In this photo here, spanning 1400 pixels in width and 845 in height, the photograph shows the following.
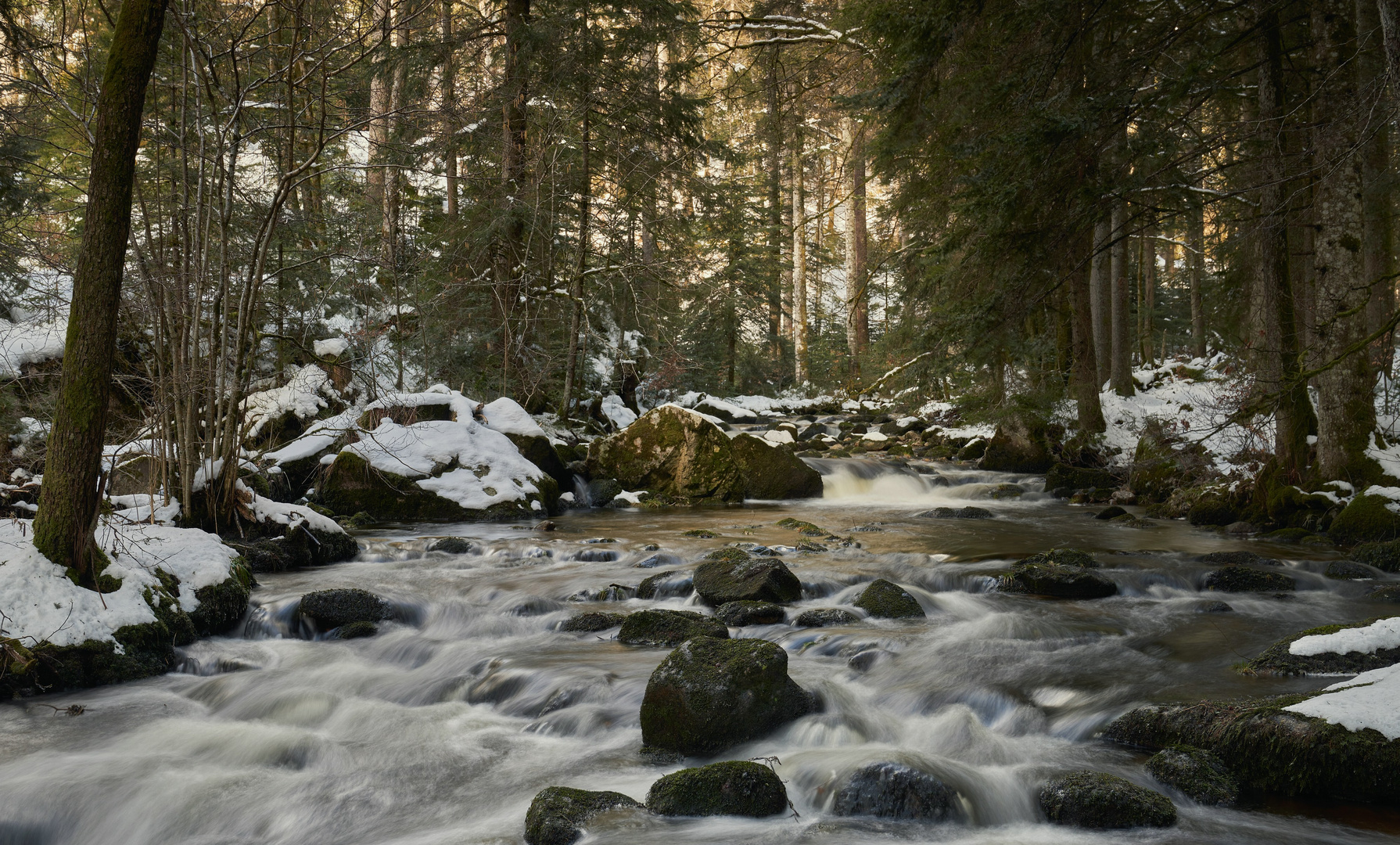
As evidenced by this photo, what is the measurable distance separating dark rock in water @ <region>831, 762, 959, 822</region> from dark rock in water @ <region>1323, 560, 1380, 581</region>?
228 inches

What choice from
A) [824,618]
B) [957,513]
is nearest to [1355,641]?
[824,618]

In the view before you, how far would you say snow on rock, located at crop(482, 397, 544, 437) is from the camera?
43.6 feet

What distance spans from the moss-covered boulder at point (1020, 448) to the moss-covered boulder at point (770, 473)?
4.37 meters

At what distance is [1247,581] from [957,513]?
502 cm

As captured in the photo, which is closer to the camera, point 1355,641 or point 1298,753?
point 1298,753

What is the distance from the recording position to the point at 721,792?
3.89 metres

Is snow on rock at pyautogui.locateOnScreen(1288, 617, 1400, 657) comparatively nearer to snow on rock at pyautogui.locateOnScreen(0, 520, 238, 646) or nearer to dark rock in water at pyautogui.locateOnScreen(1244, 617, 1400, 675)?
dark rock in water at pyautogui.locateOnScreen(1244, 617, 1400, 675)

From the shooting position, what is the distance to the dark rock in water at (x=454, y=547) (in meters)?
9.65

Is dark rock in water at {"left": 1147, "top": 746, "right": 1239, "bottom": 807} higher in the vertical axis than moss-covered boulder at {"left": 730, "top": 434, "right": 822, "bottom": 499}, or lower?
lower

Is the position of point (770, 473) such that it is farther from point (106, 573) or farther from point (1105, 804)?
point (1105, 804)

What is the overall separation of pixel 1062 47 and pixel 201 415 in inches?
369

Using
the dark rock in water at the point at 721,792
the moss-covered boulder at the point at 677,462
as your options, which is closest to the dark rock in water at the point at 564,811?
the dark rock in water at the point at 721,792

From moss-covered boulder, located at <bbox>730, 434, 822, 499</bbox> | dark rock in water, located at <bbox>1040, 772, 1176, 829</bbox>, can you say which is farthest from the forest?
moss-covered boulder, located at <bbox>730, 434, 822, 499</bbox>

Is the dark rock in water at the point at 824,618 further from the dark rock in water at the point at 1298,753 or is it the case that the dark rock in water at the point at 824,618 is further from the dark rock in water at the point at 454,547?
the dark rock in water at the point at 454,547
